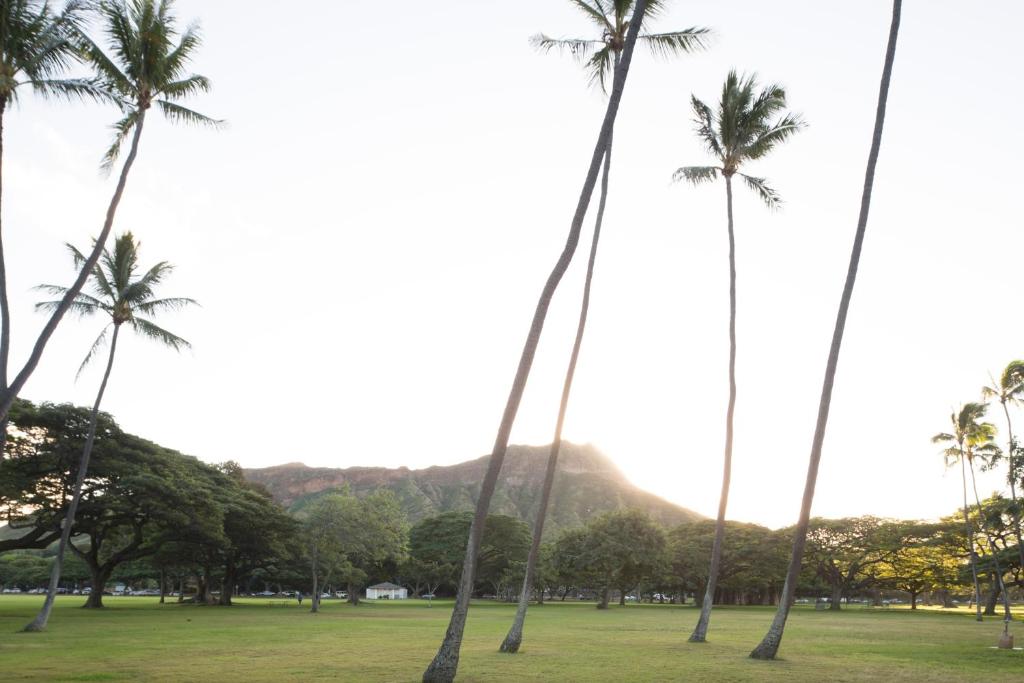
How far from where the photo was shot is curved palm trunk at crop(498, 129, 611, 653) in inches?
805

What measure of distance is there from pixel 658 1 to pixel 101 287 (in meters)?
24.1

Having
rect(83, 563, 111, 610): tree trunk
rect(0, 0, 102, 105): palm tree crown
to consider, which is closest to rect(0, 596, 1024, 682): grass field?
rect(0, 0, 102, 105): palm tree crown

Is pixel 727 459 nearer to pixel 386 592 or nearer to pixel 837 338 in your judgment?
pixel 837 338

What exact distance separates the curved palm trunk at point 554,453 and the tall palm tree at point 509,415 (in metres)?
3.99

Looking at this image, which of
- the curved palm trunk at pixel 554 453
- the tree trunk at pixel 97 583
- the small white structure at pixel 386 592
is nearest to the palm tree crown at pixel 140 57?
the curved palm trunk at pixel 554 453

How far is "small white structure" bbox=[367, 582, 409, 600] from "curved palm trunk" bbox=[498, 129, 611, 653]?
90.0 meters

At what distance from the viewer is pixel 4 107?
56.5 ft

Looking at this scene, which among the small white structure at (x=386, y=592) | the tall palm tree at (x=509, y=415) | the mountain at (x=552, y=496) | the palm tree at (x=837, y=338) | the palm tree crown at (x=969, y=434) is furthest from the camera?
the mountain at (x=552, y=496)

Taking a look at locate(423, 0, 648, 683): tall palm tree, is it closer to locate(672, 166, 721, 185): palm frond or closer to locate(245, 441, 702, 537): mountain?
locate(672, 166, 721, 185): palm frond

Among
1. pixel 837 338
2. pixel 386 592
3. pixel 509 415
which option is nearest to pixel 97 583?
pixel 509 415

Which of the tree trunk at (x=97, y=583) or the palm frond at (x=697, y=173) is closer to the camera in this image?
the palm frond at (x=697, y=173)

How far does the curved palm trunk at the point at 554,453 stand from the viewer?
20.4 metres

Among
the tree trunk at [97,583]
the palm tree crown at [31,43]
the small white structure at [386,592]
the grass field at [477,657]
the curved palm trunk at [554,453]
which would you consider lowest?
the small white structure at [386,592]

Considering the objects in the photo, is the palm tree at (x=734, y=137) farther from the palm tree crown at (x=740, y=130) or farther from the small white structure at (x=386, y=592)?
the small white structure at (x=386, y=592)
